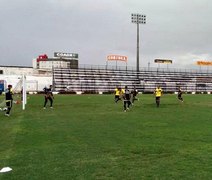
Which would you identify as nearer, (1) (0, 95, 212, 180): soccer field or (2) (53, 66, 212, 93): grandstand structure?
(1) (0, 95, 212, 180): soccer field

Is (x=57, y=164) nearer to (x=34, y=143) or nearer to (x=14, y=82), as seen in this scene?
(x=34, y=143)

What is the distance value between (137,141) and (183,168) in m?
3.76

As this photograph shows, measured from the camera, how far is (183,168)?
781cm

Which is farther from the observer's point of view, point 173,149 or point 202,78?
point 202,78

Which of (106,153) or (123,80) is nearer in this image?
(106,153)

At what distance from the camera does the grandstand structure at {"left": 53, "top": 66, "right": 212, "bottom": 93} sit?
233 ft

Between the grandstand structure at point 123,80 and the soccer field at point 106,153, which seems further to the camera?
the grandstand structure at point 123,80

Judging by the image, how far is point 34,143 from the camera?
1123cm

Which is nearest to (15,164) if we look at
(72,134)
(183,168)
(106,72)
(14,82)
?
(183,168)

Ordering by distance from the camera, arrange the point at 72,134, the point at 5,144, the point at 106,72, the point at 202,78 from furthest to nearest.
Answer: the point at 202,78 → the point at 106,72 → the point at 72,134 → the point at 5,144

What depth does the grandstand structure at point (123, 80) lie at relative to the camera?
2800 inches

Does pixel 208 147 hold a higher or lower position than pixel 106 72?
lower

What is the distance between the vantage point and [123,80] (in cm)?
7619

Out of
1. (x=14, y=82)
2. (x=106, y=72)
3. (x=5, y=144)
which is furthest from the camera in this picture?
(x=106, y=72)
